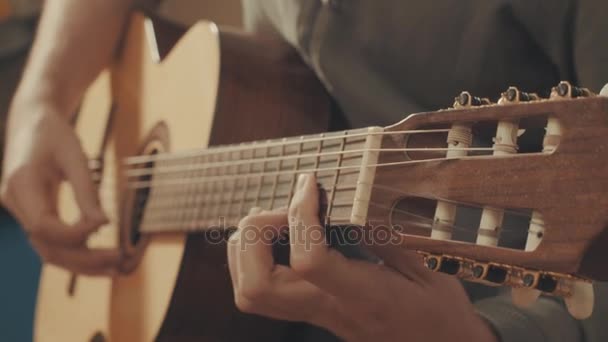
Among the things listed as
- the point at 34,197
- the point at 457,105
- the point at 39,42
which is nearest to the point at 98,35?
the point at 39,42

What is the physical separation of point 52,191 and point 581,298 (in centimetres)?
83

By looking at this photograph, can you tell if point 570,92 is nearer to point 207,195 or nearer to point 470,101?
point 470,101

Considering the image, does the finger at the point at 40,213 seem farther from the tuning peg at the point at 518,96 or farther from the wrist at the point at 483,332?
the tuning peg at the point at 518,96

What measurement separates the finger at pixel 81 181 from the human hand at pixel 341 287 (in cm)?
41

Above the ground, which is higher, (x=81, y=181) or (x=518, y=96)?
(x=518, y=96)

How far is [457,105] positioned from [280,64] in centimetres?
44

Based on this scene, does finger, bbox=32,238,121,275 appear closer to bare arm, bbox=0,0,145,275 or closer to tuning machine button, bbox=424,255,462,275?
bare arm, bbox=0,0,145,275

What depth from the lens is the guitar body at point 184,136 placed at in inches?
31.5

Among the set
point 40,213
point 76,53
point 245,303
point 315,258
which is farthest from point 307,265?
point 76,53

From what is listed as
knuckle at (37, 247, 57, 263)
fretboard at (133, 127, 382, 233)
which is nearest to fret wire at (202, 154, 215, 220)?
fretboard at (133, 127, 382, 233)

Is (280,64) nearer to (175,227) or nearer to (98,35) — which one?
(175,227)

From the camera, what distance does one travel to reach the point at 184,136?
2.83ft

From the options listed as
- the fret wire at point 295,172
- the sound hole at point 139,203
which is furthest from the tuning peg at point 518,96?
the sound hole at point 139,203

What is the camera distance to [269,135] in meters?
0.82
